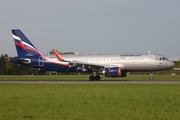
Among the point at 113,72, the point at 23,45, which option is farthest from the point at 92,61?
the point at 23,45

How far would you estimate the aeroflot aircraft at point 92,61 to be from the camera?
144 feet

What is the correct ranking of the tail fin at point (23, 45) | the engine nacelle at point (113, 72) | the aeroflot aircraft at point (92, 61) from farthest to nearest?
1. the tail fin at point (23, 45)
2. the aeroflot aircraft at point (92, 61)
3. the engine nacelle at point (113, 72)

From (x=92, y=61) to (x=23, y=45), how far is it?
10301mm

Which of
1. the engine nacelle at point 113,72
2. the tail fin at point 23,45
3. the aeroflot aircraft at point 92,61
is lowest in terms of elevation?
the engine nacelle at point 113,72

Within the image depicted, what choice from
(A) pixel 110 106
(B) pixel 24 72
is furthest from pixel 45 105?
(B) pixel 24 72

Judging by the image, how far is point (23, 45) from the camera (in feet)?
161

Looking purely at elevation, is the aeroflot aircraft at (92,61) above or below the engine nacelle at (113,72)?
above

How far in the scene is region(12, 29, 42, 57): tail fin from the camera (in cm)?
4900

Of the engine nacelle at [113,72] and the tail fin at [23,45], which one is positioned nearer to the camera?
the engine nacelle at [113,72]

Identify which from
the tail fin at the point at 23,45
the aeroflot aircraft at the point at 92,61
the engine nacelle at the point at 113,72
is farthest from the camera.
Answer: the tail fin at the point at 23,45

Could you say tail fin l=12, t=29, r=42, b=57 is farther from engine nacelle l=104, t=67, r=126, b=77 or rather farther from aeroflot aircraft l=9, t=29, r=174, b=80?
engine nacelle l=104, t=67, r=126, b=77

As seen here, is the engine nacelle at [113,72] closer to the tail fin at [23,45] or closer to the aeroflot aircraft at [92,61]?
the aeroflot aircraft at [92,61]

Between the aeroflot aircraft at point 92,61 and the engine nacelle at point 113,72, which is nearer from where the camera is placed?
the engine nacelle at point 113,72

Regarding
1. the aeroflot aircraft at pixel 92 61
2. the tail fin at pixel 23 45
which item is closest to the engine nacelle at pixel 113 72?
the aeroflot aircraft at pixel 92 61
